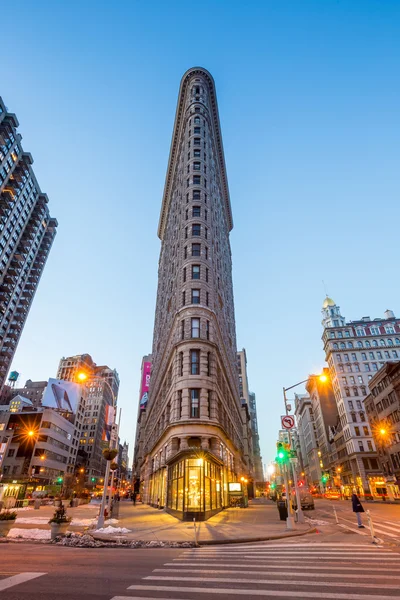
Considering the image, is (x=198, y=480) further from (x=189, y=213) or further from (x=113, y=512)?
(x=189, y=213)

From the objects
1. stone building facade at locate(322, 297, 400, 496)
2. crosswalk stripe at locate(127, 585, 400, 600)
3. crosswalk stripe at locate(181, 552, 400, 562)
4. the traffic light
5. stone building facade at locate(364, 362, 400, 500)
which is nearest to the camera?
crosswalk stripe at locate(127, 585, 400, 600)

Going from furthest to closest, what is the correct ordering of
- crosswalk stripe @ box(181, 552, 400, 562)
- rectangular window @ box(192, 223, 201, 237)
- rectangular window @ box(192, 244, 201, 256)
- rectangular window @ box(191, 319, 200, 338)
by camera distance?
rectangular window @ box(192, 223, 201, 237), rectangular window @ box(192, 244, 201, 256), rectangular window @ box(191, 319, 200, 338), crosswalk stripe @ box(181, 552, 400, 562)

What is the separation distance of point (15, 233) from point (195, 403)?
8722cm

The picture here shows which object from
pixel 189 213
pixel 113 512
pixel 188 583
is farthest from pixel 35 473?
pixel 188 583

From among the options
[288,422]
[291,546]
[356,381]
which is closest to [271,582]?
[291,546]

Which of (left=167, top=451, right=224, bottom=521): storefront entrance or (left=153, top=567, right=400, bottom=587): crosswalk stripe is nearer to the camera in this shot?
(left=153, top=567, right=400, bottom=587): crosswalk stripe

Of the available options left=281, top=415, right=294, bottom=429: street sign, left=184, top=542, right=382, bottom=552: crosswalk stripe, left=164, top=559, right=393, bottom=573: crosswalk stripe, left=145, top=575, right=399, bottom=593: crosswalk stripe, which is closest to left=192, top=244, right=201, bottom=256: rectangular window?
left=281, top=415, right=294, bottom=429: street sign

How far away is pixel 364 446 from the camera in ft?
291

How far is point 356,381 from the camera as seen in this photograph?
100m

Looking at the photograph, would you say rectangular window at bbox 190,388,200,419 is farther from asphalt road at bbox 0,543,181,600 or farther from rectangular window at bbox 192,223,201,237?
rectangular window at bbox 192,223,201,237

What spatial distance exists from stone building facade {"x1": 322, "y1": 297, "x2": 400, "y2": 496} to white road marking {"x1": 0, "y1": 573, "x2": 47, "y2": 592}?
93783 millimetres

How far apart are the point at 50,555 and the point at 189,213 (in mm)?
41720

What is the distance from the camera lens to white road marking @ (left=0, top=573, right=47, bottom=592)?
705 centimetres

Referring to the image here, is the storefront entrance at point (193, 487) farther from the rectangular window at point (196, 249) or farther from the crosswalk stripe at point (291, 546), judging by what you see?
the rectangular window at point (196, 249)
